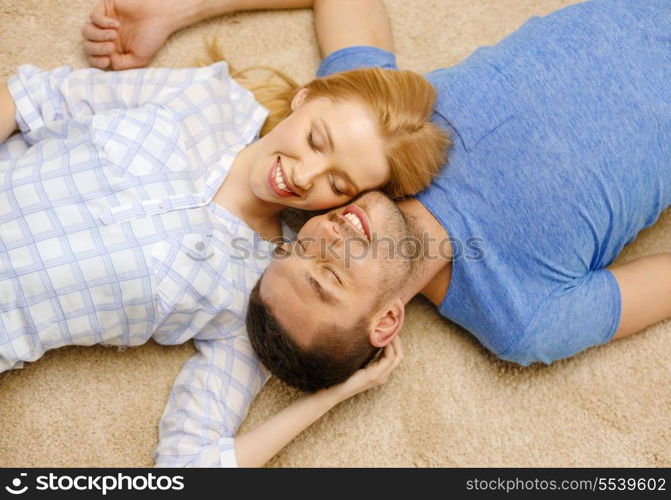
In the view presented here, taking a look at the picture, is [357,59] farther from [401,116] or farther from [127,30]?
[127,30]

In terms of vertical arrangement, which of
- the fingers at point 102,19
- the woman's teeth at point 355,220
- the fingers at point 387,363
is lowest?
the fingers at point 387,363

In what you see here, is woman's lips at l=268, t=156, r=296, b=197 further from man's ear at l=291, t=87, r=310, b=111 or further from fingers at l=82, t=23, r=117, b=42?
fingers at l=82, t=23, r=117, b=42

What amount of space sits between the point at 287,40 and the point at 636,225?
0.82 metres

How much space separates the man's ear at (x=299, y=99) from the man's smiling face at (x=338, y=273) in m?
0.24

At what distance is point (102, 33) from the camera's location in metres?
1.31

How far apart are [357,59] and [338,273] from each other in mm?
473

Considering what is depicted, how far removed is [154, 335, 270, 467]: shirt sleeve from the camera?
1083 millimetres

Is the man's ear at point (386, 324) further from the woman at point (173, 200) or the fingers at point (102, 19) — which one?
the fingers at point (102, 19)

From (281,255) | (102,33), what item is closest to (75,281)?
(281,255)

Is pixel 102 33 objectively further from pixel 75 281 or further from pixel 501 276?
pixel 501 276

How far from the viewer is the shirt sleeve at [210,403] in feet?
3.55

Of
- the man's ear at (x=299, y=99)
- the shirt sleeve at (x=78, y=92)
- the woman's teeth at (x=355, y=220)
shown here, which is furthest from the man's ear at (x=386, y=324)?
the shirt sleeve at (x=78, y=92)

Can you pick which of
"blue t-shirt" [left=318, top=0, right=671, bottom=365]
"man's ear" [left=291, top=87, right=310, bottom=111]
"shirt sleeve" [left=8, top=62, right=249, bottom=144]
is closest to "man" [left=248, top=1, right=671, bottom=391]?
"blue t-shirt" [left=318, top=0, right=671, bottom=365]
